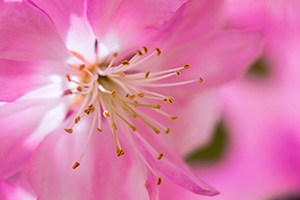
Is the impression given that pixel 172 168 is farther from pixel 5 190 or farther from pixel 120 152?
pixel 5 190

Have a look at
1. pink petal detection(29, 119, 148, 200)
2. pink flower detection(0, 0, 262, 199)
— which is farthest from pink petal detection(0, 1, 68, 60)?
pink petal detection(29, 119, 148, 200)

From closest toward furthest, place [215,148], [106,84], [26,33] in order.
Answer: [26,33]
[106,84]
[215,148]

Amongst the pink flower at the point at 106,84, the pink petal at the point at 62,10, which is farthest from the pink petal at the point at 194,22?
the pink petal at the point at 62,10

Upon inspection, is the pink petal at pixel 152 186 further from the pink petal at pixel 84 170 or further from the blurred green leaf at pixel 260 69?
the blurred green leaf at pixel 260 69

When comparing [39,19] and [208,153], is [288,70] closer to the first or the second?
[208,153]

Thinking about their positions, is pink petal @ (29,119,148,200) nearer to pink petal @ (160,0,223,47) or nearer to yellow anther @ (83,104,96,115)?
yellow anther @ (83,104,96,115)

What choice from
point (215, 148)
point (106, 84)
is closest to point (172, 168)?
point (106, 84)
